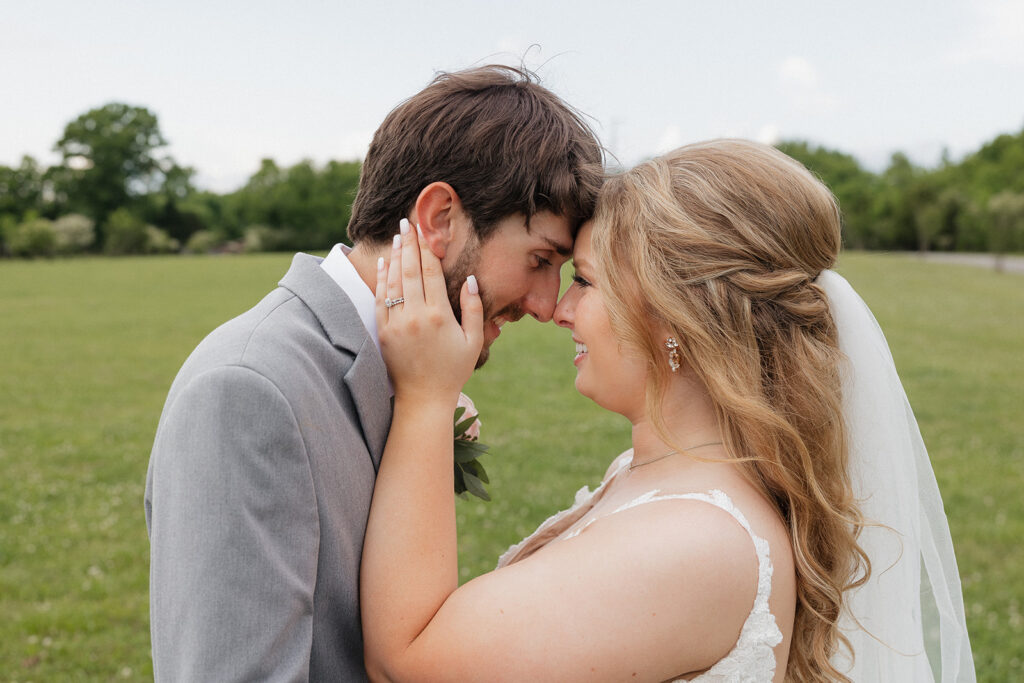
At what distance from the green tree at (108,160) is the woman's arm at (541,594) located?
10143cm

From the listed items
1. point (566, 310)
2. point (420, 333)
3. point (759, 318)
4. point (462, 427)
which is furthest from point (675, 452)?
point (420, 333)

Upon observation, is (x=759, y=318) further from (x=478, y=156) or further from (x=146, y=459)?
(x=146, y=459)

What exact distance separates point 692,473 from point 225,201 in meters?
111

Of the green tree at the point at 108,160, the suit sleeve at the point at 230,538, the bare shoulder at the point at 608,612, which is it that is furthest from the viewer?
the green tree at the point at 108,160

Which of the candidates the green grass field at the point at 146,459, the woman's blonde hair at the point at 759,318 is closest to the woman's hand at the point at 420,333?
the woman's blonde hair at the point at 759,318

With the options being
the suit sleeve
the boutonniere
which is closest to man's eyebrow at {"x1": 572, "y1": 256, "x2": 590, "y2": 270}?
the boutonniere

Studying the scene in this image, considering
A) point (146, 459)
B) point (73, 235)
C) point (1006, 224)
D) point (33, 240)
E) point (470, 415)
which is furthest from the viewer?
point (73, 235)

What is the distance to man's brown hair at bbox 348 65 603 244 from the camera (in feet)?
9.05

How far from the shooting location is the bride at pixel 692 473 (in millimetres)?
2230

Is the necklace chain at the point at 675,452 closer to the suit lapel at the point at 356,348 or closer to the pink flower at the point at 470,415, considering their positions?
the pink flower at the point at 470,415

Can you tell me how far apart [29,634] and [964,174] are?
104629mm

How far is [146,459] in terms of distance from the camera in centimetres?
1107

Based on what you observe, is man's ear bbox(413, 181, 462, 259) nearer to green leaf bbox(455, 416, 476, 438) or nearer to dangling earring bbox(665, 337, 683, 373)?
green leaf bbox(455, 416, 476, 438)

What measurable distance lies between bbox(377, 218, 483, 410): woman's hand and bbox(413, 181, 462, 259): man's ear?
10 centimetres
